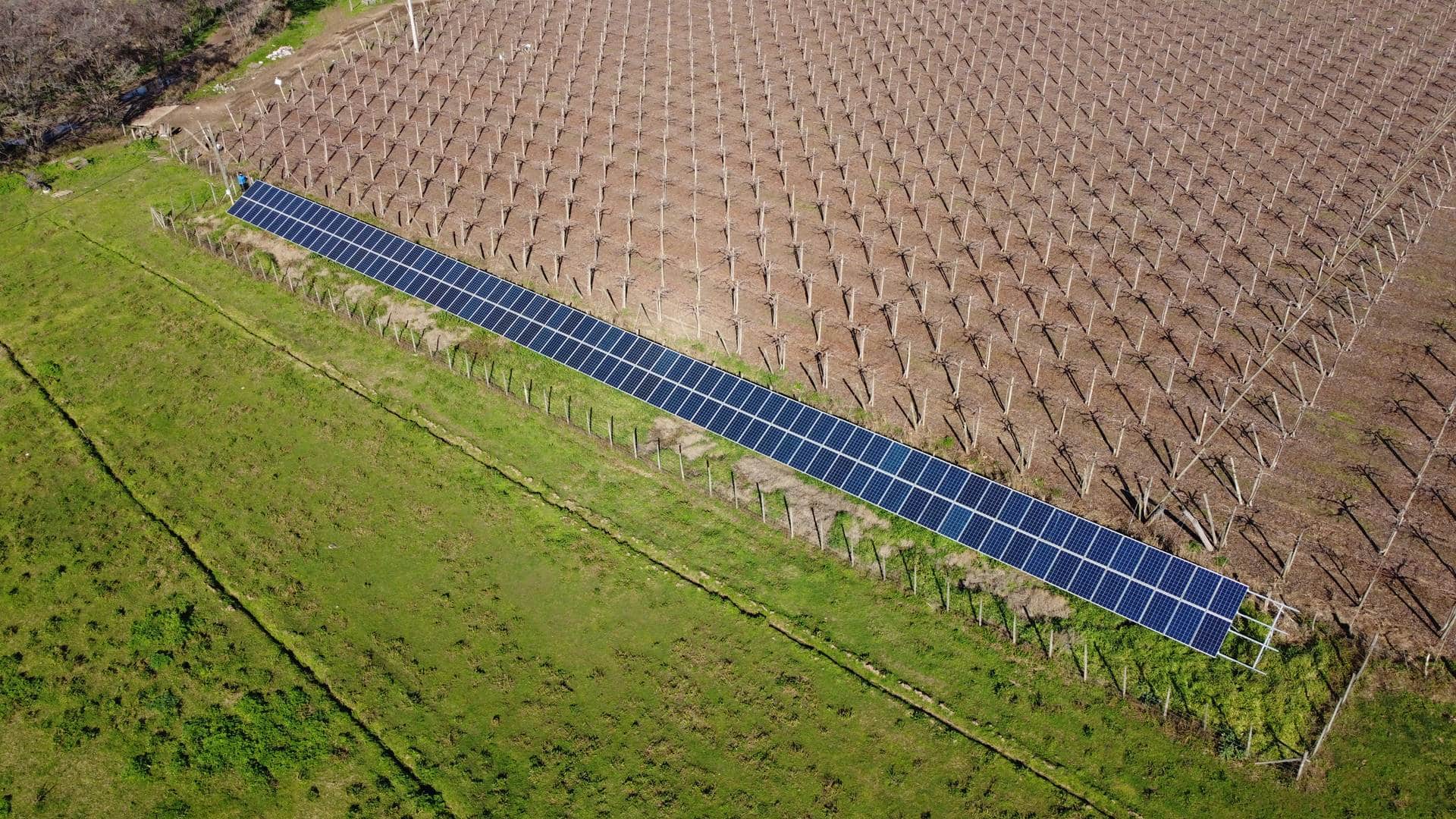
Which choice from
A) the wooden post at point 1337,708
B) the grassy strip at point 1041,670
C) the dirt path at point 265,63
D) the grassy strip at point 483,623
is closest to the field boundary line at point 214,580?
the grassy strip at point 483,623

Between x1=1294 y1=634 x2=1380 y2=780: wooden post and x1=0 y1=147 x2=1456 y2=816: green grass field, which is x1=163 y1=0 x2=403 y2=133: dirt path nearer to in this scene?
x1=0 y1=147 x2=1456 y2=816: green grass field

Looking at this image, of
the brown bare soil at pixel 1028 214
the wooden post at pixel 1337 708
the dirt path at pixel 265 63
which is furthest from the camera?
the dirt path at pixel 265 63

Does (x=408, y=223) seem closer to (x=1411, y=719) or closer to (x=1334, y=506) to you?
(x=1334, y=506)

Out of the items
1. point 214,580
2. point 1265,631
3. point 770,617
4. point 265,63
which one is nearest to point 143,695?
point 214,580

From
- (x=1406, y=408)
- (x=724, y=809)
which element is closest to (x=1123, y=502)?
(x=1406, y=408)

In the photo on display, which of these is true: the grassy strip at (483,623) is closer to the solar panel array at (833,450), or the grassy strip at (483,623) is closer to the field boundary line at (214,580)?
the field boundary line at (214,580)

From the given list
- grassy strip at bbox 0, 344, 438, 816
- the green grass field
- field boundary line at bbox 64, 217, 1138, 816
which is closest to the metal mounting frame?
the green grass field

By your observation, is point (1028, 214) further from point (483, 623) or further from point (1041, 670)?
point (483, 623)
